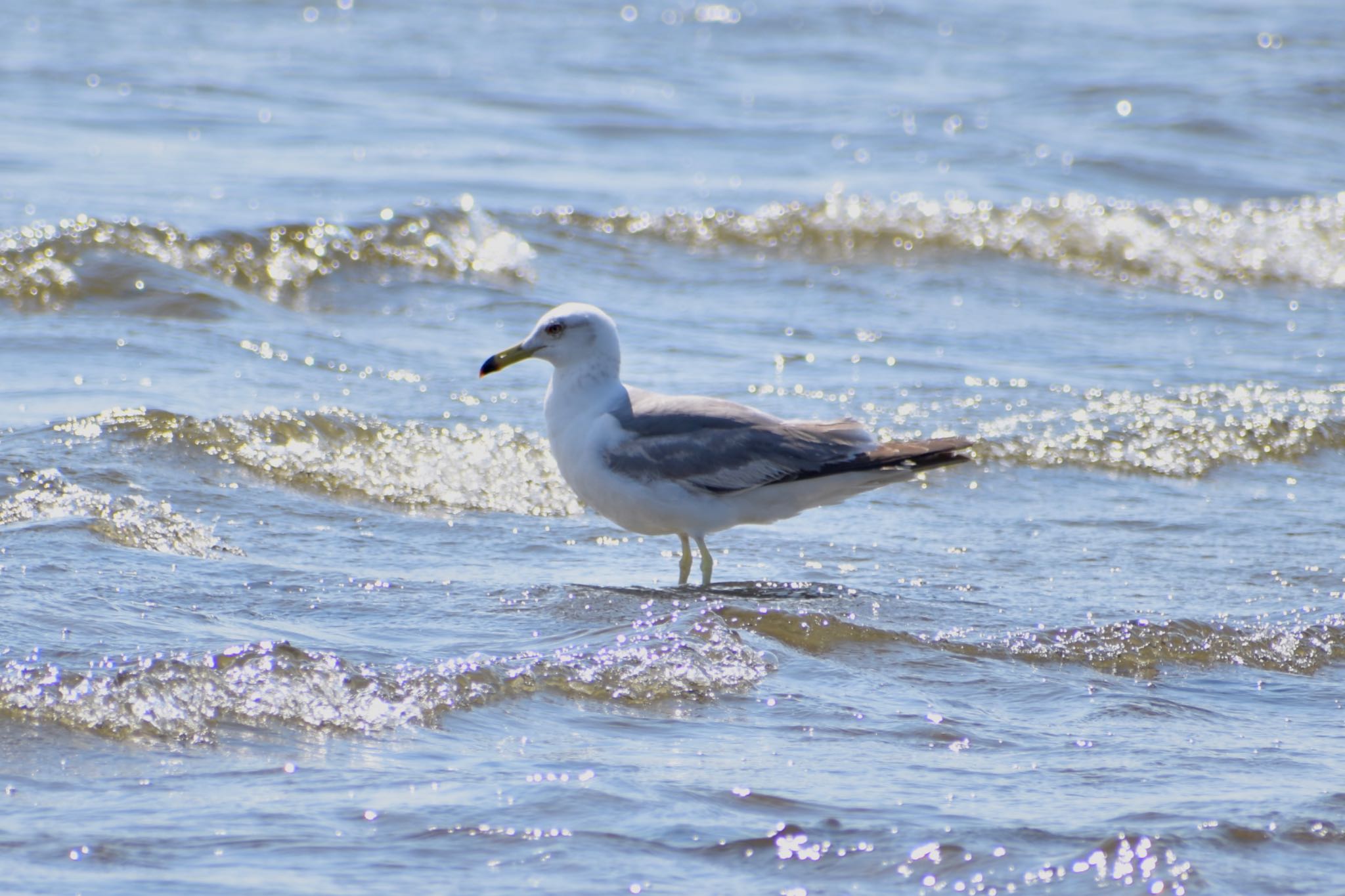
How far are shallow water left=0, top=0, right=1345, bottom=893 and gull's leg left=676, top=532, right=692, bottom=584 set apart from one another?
0.49ft

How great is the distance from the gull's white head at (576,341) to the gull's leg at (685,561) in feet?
1.91

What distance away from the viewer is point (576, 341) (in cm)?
565

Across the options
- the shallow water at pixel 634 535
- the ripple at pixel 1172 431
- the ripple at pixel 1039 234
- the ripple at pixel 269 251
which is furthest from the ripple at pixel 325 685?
the ripple at pixel 1039 234

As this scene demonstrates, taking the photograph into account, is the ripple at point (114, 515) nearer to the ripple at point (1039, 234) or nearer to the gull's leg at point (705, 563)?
the gull's leg at point (705, 563)

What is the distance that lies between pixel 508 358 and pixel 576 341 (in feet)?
0.80

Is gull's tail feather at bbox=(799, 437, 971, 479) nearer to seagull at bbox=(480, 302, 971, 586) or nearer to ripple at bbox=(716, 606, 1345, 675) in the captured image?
seagull at bbox=(480, 302, 971, 586)

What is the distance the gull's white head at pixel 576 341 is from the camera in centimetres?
563

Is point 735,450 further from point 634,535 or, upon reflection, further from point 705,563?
point 634,535

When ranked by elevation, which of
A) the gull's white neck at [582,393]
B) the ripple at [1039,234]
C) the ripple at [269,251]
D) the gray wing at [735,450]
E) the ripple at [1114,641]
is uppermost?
the ripple at [1039,234]

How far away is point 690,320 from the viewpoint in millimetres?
8875

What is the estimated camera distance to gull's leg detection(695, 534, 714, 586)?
17.7ft

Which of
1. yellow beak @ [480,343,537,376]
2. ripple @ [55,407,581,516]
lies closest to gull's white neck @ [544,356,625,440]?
yellow beak @ [480,343,537,376]

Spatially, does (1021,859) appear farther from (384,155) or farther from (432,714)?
(384,155)

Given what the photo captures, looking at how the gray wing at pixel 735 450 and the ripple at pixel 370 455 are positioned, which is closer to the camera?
the gray wing at pixel 735 450
